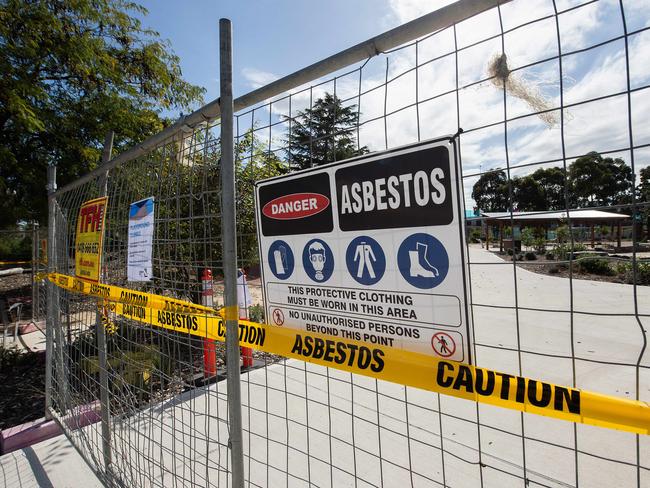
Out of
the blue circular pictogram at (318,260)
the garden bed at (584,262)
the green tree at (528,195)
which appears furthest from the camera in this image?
the blue circular pictogram at (318,260)

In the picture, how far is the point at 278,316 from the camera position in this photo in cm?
192

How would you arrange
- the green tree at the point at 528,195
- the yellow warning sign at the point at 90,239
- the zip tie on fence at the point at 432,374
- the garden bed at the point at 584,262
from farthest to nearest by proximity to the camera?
the yellow warning sign at the point at 90,239, the green tree at the point at 528,195, the garden bed at the point at 584,262, the zip tie on fence at the point at 432,374

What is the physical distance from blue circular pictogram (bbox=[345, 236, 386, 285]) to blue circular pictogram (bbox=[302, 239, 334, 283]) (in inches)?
3.9

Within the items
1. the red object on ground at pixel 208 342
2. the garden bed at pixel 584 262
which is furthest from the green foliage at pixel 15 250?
the garden bed at pixel 584 262

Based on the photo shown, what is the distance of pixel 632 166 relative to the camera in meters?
1.09

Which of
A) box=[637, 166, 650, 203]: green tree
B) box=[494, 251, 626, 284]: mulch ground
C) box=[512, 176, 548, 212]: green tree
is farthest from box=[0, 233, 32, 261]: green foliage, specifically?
box=[637, 166, 650, 203]: green tree

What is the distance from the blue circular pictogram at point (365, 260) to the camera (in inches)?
59.6

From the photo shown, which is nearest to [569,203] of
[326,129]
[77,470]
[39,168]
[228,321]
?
[326,129]

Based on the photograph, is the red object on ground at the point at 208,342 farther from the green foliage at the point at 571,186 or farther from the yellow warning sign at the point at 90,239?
the green foliage at the point at 571,186

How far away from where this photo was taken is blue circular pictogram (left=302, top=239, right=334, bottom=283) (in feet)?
5.55

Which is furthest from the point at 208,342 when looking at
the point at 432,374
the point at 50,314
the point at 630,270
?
the point at 50,314

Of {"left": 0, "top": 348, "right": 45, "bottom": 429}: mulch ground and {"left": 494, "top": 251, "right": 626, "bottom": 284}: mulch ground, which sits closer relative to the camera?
{"left": 494, "top": 251, "right": 626, "bottom": 284}: mulch ground

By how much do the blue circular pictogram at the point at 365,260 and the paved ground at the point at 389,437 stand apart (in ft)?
1.25

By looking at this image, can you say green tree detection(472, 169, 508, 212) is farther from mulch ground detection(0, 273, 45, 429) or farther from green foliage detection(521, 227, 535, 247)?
mulch ground detection(0, 273, 45, 429)
